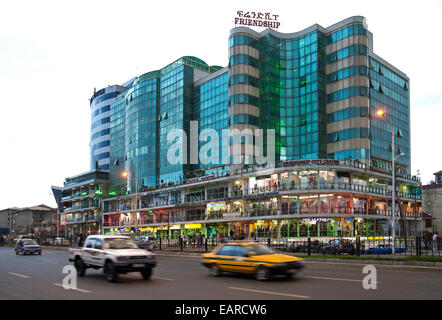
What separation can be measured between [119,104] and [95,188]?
2265cm

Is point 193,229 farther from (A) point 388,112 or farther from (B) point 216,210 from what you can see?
(A) point 388,112

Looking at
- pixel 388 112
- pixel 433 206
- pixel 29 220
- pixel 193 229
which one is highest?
pixel 388 112

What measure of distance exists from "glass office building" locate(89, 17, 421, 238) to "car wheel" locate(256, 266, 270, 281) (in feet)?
138

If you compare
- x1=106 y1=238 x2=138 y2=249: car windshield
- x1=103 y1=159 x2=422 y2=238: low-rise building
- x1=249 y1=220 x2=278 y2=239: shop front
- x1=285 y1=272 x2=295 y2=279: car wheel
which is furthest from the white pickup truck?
x1=249 y1=220 x2=278 y2=239: shop front

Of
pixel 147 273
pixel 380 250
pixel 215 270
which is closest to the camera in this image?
pixel 147 273

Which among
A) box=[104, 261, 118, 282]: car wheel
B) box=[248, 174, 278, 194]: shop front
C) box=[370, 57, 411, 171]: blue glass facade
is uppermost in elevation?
box=[370, 57, 411, 171]: blue glass facade

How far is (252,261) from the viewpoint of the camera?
1605cm

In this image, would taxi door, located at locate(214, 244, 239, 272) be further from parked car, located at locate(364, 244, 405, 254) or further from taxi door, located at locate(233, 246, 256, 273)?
parked car, located at locate(364, 244, 405, 254)

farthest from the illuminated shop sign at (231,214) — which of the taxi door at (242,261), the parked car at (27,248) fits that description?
the taxi door at (242,261)

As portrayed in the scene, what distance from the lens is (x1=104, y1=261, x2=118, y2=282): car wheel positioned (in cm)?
1483

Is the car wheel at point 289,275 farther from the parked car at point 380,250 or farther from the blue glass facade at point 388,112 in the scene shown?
the blue glass facade at point 388,112

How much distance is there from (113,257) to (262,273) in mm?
5388

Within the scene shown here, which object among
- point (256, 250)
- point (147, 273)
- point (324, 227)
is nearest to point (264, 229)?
point (324, 227)

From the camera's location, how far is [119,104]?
10750 cm
